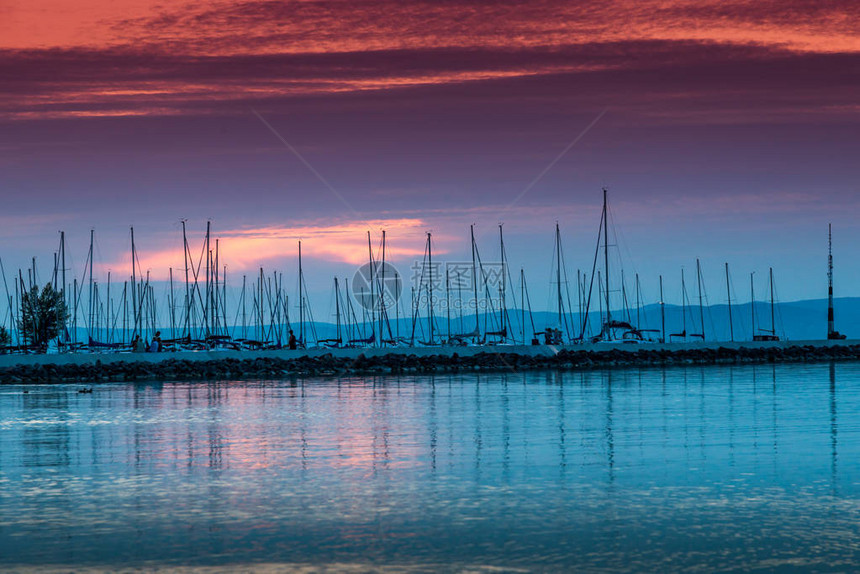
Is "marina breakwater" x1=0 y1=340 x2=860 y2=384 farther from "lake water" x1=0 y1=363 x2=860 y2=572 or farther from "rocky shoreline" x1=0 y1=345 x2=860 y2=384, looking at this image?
"lake water" x1=0 y1=363 x2=860 y2=572

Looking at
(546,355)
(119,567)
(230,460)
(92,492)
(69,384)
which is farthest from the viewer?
(546,355)

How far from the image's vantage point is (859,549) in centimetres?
1115

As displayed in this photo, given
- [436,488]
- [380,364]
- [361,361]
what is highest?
[436,488]

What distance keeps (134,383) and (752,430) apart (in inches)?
1345

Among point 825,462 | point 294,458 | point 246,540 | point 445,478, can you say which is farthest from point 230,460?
point 825,462

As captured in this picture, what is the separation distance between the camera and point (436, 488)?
50.3 ft

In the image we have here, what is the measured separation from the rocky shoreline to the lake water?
967 inches

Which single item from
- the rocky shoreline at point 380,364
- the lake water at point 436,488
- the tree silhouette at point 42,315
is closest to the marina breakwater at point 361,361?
the rocky shoreline at point 380,364

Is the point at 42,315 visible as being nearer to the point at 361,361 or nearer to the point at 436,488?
the point at 361,361

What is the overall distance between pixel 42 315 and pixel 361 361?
55606mm

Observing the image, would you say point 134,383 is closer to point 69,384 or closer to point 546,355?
point 69,384

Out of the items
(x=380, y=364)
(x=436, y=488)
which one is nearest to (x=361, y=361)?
(x=380, y=364)

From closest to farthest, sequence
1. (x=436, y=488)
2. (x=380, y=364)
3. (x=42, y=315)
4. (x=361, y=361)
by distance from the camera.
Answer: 1. (x=436, y=488)
2. (x=361, y=361)
3. (x=380, y=364)
4. (x=42, y=315)

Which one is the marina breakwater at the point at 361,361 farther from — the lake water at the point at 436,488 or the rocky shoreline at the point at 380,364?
the lake water at the point at 436,488
